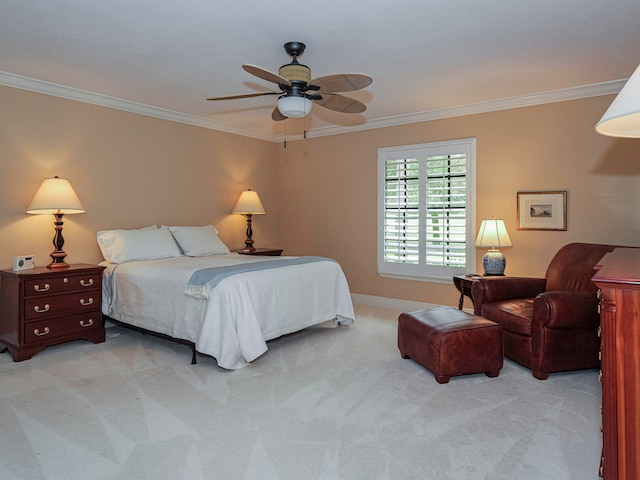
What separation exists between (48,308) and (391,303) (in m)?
3.87

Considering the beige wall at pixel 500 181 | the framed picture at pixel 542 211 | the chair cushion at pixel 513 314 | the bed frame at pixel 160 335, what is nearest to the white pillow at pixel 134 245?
the bed frame at pixel 160 335

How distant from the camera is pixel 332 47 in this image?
3.30 m

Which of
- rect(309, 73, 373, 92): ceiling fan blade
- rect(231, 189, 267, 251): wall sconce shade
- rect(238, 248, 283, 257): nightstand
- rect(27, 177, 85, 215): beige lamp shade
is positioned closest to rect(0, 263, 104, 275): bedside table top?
rect(27, 177, 85, 215): beige lamp shade

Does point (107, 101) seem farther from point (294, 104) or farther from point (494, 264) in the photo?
point (494, 264)

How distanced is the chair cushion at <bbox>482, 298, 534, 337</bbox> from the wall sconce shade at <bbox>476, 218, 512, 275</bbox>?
58 cm

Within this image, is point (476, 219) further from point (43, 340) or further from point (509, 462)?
point (43, 340)

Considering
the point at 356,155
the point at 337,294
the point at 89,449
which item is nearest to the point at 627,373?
the point at 89,449

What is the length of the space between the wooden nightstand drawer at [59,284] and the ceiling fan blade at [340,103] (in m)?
2.69

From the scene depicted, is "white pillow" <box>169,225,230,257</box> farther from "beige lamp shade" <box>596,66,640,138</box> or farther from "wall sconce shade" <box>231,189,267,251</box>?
"beige lamp shade" <box>596,66,640,138</box>

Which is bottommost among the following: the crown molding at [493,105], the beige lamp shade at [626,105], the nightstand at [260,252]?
the nightstand at [260,252]

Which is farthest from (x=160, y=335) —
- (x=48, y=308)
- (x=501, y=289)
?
(x=501, y=289)

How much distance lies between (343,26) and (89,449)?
9.73ft

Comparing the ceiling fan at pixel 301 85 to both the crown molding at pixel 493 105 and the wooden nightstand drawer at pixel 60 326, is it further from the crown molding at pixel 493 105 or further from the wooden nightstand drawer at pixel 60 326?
the wooden nightstand drawer at pixel 60 326

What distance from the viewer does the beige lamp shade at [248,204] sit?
591 cm
